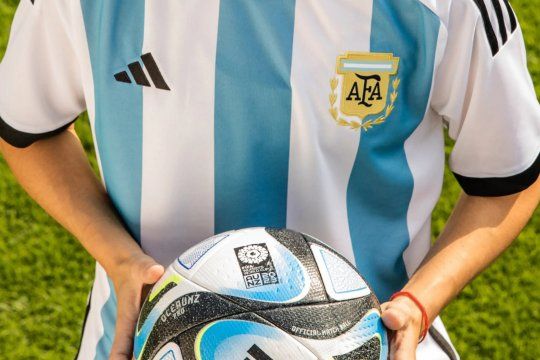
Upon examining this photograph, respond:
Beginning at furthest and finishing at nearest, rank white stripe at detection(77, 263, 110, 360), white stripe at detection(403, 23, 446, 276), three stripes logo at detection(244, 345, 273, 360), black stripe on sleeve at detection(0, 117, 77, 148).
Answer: white stripe at detection(77, 263, 110, 360) → black stripe on sleeve at detection(0, 117, 77, 148) → white stripe at detection(403, 23, 446, 276) → three stripes logo at detection(244, 345, 273, 360)

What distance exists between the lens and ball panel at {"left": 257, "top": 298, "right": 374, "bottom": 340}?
160cm

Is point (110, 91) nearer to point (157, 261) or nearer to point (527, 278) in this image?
point (157, 261)

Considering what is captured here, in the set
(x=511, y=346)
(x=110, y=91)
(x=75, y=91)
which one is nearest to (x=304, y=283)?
(x=110, y=91)

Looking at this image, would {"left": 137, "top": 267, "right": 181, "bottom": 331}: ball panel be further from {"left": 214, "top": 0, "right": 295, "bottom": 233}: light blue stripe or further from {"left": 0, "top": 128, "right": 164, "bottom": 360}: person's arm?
{"left": 214, "top": 0, "right": 295, "bottom": 233}: light blue stripe

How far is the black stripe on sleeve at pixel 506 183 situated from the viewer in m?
2.00

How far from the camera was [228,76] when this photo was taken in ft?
5.84

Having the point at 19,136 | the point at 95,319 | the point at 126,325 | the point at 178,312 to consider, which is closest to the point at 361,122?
the point at 178,312

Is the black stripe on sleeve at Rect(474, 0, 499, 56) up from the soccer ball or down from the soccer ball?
up

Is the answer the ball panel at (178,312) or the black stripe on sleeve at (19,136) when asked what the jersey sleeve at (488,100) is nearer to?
the ball panel at (178,312)

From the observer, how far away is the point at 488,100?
1829 mm

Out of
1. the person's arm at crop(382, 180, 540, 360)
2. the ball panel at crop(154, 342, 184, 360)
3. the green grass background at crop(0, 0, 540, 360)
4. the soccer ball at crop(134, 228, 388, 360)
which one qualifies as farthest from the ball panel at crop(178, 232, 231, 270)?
the green grass background at crop(0, 0, 540, 360)

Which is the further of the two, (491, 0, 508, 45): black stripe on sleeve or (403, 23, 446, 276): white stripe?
(403, 23, 446, 276): white stripe

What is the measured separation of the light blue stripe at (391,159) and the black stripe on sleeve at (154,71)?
1.39 feet

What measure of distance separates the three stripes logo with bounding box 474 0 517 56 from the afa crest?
186 mm
